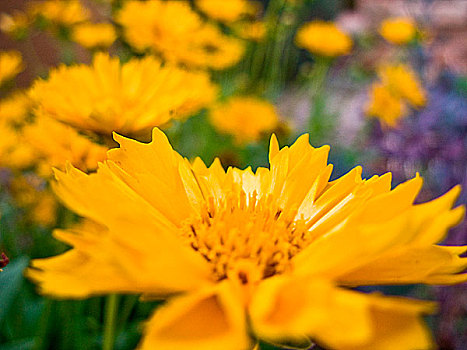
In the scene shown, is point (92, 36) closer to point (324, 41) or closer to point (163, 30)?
point (163, 30)

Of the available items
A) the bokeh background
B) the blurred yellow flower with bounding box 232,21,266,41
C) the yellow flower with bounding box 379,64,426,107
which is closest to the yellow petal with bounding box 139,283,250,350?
the bokeh background

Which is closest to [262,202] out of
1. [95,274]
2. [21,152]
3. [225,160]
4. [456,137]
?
[95,274]

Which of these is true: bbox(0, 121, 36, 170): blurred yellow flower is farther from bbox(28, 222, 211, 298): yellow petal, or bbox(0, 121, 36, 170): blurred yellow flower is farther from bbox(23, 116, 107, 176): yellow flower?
bbox(28, 222, 211, 298): yellow petal

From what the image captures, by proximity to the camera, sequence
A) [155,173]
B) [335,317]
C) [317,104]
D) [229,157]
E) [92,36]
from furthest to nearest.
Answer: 1. [317,104]
2. [92,36]
3. [229,157]
4. [155,173]
5. [335,317]

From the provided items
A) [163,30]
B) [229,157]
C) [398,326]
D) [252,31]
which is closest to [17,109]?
[163,30]

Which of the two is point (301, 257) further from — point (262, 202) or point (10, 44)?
point (10, 44)
